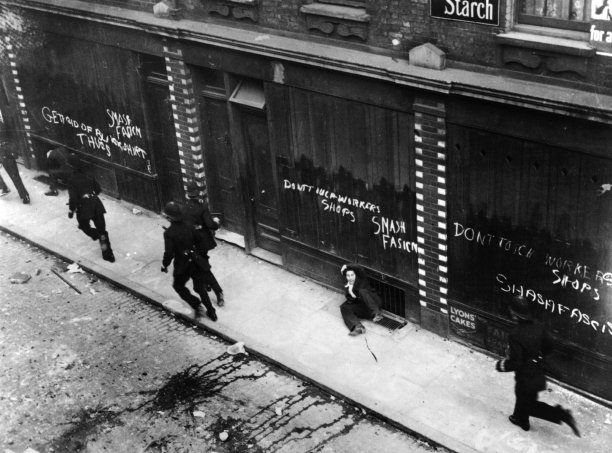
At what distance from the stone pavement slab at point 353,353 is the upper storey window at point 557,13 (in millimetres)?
4340

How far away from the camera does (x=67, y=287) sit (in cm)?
1416

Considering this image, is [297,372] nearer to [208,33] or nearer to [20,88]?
[208,33]

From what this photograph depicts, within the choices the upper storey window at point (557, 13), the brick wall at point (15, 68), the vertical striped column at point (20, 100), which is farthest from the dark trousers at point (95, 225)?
the upper storey window at point (557, 13)

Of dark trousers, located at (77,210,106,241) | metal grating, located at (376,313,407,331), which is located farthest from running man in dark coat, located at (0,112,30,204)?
metal grating, located at (376,313,407,331)

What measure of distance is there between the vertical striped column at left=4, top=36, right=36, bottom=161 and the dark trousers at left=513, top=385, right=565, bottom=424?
1234 cm

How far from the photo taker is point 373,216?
12.1m

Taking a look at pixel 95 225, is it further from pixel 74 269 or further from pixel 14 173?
pixel 14 173

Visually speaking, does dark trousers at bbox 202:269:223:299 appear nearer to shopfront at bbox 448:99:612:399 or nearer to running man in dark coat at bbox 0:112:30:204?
shopfront at bbox 448:99:612:399

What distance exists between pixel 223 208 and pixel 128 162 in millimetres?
2423

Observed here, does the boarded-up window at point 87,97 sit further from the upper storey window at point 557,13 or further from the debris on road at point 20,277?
the upper storey window at point 557,13

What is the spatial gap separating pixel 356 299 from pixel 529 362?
3241mm

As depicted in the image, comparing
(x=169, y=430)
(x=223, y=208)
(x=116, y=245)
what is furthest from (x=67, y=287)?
(x=169, y=430)

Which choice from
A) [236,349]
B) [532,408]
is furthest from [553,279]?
[236,349]

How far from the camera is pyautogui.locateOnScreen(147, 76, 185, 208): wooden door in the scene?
14969 millimetres
